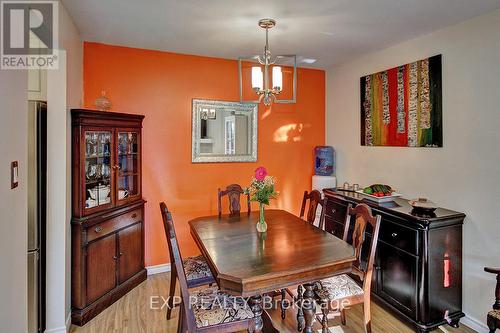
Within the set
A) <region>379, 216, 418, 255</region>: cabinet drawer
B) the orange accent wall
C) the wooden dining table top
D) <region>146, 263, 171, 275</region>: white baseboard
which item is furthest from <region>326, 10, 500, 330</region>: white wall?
<region>146, 263, 171, 275</region>: white baseboard

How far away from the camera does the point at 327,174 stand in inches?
164

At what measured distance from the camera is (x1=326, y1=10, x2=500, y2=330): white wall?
2.38 m

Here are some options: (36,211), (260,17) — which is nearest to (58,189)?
(36,211)

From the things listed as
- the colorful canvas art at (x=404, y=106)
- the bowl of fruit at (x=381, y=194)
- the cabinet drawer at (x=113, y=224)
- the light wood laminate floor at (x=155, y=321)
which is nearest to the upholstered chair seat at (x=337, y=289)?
the light wood laminate floor at (x=155, y=321)

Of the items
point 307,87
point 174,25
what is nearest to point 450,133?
point 307,87

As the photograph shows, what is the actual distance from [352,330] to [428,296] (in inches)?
26.5

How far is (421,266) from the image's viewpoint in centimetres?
240

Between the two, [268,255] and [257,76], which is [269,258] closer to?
[268,255]

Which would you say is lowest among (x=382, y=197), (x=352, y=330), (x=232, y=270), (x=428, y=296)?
(x=352, y=330)

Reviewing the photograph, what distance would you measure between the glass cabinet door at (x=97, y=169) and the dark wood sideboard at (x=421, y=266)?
264 cm

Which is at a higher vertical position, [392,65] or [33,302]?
[392,65]

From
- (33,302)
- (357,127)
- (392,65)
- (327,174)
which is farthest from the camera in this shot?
(327,174)

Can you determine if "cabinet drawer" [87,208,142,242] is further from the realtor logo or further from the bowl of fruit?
the bowl of fruit

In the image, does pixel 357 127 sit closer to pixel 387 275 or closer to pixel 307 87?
pixel 307 87
